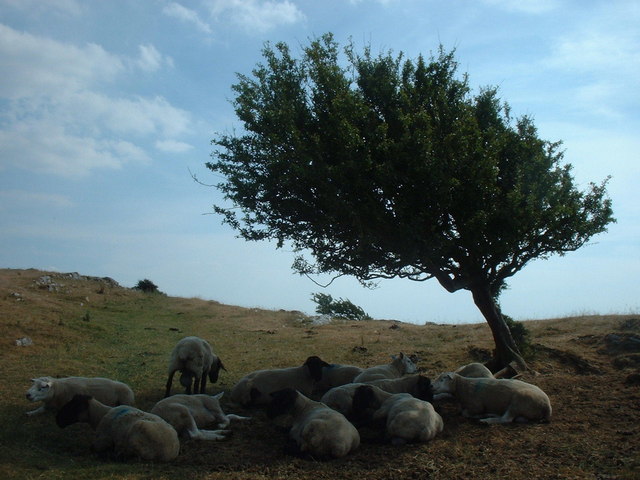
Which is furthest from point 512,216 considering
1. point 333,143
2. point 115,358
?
point 115,358

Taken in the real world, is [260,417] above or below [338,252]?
below

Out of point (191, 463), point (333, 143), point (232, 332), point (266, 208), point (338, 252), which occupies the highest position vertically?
point (333, 143)

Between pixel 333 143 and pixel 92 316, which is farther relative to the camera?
pixel 92 316

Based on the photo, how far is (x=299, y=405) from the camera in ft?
37.1

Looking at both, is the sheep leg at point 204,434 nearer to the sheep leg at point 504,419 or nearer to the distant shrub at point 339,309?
the sheep leg at point 504,419

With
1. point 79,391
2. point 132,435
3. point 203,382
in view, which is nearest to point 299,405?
point 132,435

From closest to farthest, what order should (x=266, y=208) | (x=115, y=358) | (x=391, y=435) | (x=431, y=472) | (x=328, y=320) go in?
1. (x=431, y=472)
2. (x=391, y=435)
3. (x=266, y=208)
4. (x=115, y=358)
5. (x=328, y=320)

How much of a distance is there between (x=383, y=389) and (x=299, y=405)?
2626mm

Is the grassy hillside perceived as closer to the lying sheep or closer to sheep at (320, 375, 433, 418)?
sheep at (320, 375, 433, 418)

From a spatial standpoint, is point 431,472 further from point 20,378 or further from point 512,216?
point 20,378

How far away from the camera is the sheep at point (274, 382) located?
538 inches

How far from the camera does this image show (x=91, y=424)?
36.1ft

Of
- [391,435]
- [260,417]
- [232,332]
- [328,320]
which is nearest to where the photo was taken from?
[391,435]

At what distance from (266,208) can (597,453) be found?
1078cm
